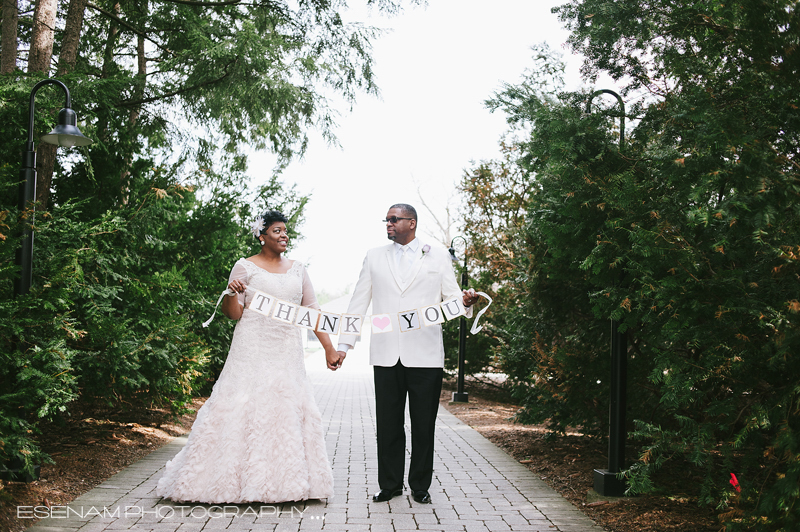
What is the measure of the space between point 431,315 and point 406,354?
0.41 m

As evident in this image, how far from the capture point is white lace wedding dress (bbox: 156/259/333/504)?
190 inches

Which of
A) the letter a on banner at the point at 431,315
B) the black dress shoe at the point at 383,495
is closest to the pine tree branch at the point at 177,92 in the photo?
the letter a on banner at the point at 431,315

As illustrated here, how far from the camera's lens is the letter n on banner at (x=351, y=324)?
5.09 meters

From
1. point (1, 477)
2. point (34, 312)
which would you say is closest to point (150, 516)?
point (1, 477)

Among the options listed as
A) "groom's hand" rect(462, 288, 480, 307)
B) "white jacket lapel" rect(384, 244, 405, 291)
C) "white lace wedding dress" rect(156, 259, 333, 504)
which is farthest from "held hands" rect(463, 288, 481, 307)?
"white lace wedding dress" rect(156, 259, 333, 504)

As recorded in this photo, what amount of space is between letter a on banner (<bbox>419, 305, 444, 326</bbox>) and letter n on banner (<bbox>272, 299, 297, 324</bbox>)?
1.06m

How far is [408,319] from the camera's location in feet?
16.6

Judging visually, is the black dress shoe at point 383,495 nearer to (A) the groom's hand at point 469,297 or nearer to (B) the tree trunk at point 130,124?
(A) the groom's hand at point 469,297

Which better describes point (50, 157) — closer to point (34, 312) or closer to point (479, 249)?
point (34, 312)

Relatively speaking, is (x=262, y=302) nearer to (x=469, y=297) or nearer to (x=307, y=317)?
(x=307, y=317)

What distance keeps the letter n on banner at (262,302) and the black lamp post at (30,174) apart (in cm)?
216

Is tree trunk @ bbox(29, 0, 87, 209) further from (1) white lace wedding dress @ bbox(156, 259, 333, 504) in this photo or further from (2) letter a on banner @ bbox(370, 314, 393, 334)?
(2) letter a on banner @ bbox(370, 314, 393, 334)

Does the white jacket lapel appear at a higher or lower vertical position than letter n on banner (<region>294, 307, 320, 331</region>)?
higher

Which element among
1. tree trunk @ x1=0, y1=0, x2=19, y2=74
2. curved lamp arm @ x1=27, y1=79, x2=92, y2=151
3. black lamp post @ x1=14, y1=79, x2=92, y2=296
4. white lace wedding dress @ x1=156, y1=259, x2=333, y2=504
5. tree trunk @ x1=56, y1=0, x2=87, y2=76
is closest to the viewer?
white lace wedding dress @ x1=156, y1=259, x2=333, y2=504
